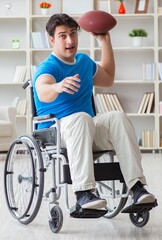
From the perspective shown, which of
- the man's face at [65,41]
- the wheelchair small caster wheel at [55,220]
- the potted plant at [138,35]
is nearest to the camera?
the wheelchair small caster wheel at [55,220]

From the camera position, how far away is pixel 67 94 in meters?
2.75

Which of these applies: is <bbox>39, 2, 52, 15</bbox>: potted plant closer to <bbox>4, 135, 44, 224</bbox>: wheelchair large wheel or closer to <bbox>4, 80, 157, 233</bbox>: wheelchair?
<bbox>4, 135, 44, 224</bbox>: wheelchair large wheel

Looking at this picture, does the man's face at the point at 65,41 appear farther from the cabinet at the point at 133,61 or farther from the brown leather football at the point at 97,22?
the cabinet at the point at 133,61

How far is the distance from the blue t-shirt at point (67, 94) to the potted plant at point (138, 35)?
4.89m

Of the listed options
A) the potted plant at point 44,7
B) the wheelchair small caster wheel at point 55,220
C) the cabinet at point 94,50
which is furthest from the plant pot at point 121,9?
the wheelchair small caster wheel at point 55,220

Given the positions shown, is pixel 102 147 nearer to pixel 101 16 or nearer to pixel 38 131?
pixel 38 131

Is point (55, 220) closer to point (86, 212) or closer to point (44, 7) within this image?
point (86, 212)

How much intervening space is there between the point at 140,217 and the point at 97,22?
922 millimetres

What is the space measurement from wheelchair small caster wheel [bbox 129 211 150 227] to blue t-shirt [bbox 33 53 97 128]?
0.51 metres

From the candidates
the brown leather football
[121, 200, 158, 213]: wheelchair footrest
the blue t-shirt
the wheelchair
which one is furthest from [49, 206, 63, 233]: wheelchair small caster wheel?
the brown leather football

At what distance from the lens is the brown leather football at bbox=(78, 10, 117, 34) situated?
288 cm

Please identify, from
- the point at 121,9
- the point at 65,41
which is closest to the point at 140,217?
the point at 65,41

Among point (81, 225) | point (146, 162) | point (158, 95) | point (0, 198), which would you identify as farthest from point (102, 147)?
point (158, 95)

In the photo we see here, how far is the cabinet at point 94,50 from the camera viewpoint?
25.7 ft
